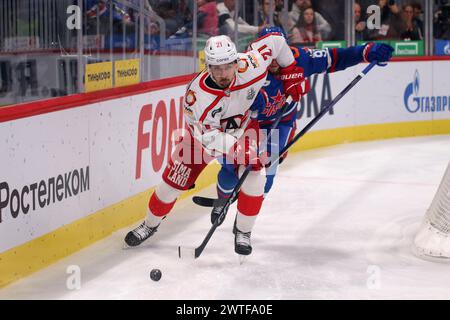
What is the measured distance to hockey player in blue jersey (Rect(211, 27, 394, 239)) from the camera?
187 inches

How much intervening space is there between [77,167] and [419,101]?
4.76 meters

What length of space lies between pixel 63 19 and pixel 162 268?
50.7 inches

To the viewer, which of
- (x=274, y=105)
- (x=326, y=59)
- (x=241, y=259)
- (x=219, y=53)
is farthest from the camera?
(x=326, y=59)

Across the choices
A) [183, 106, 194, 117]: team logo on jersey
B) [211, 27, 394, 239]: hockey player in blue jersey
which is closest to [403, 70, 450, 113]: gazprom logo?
[211, 27, 394, 239]: hockey player in blue jersey

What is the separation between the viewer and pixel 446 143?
324 inches

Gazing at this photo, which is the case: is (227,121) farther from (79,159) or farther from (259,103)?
(79,159)

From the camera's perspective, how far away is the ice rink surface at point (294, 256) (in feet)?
13.2

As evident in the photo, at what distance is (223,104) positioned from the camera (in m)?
4.20

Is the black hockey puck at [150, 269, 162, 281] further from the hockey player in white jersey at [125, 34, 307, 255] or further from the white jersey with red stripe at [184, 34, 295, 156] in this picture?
the white jersey with red stripe at [184, 34, 295, 156]

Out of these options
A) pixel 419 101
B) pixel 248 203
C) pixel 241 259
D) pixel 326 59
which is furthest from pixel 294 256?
pixel 419 101

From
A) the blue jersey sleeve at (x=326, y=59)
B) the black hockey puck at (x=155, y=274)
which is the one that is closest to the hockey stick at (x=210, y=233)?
the black hockey puck at (x=155, y=274)

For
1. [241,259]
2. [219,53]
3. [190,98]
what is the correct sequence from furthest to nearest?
[241,259]
[190,98]
[219,53]
